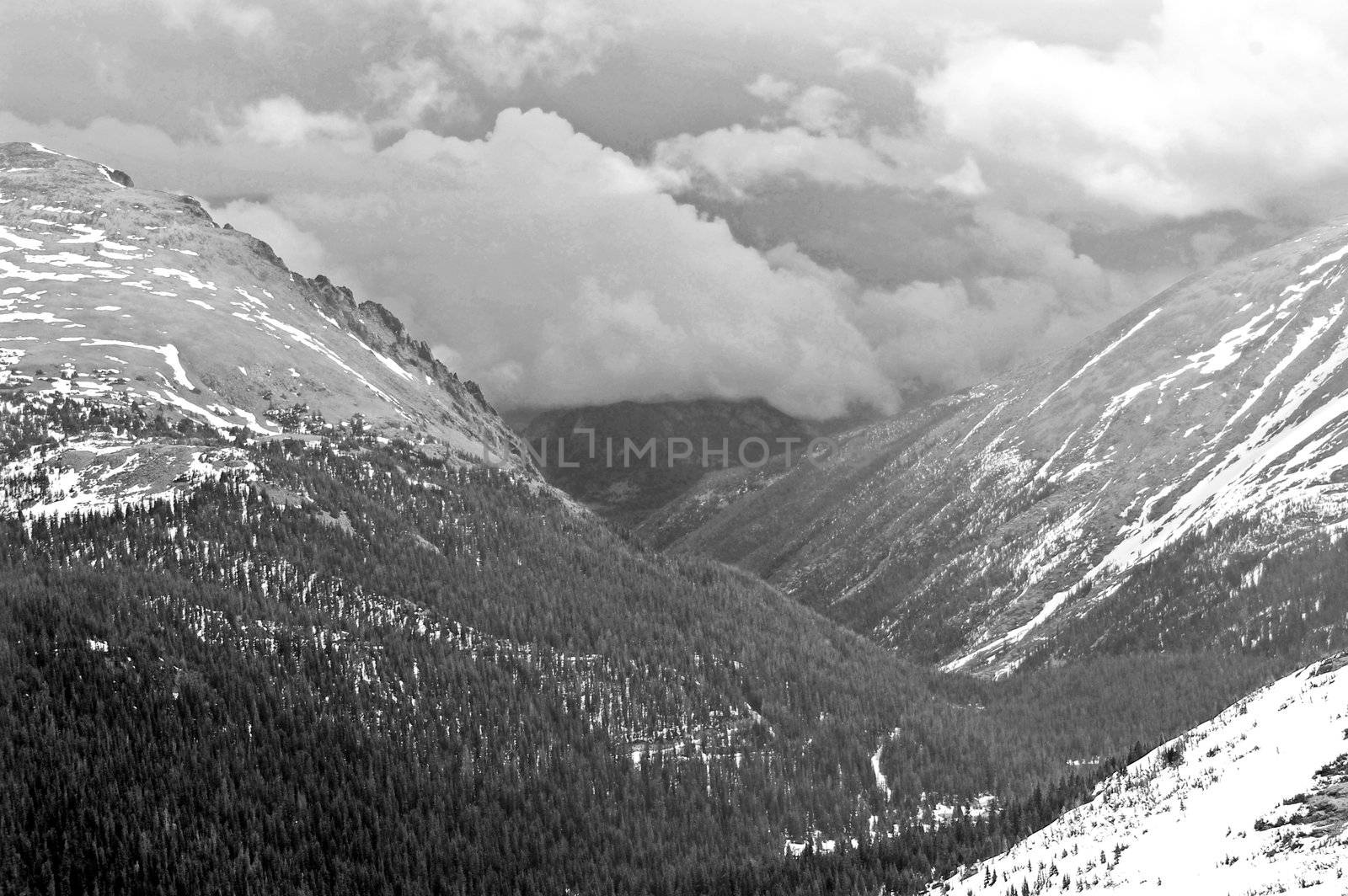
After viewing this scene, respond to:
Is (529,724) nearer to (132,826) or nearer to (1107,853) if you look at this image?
(132,826)

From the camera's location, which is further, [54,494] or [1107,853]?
[54,494]

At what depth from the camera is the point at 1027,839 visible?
317 feet

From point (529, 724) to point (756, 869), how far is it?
4133cm

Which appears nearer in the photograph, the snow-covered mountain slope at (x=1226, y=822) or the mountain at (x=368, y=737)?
the snow-covered mountain slope at (x=1226, y=822)

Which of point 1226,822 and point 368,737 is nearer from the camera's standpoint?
point 1226,822

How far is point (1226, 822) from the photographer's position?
235 feet

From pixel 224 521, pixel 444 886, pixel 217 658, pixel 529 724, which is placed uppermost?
pixel 224 521

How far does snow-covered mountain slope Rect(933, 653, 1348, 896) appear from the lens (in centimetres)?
6341

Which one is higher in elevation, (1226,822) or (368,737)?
(1226,822)

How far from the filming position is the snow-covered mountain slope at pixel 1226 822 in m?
63.4

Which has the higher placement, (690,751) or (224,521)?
(224,521)

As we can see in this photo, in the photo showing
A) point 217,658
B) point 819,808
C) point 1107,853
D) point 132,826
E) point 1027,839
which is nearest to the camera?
point 1107,853

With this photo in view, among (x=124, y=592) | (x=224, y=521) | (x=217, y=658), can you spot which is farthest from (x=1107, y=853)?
(x=224, y=521)

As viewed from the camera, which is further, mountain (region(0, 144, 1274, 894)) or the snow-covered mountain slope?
mountain (region(0, 144, 1274, 894))
